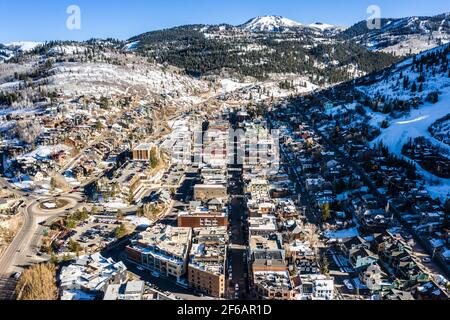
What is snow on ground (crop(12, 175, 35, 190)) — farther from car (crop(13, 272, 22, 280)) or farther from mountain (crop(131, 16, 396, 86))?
mountain (crop(131, 16, 396, 86))

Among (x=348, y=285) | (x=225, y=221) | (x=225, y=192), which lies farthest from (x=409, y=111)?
(x=348, y=285)

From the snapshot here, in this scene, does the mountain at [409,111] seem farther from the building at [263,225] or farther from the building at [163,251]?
the building at [163,251]

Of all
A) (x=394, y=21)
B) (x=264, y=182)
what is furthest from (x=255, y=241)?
(x=394, y=21)

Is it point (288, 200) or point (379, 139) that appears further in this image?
point (379, 139)

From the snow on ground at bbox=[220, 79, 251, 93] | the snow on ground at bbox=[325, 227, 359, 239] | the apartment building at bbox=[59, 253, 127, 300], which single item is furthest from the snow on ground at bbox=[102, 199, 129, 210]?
the snow on ground at bbox=[220, 79, 251, 93]

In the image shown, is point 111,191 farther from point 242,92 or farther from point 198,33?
point 198,33

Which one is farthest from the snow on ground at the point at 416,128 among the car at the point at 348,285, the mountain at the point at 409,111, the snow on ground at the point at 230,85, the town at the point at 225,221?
the snow on ground at the point at 230,85

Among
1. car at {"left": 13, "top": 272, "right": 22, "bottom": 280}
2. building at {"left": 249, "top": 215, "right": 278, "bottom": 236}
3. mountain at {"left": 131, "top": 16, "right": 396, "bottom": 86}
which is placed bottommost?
car at {"left": 13, "top": 272, "right": 22, "bottom": 280}
